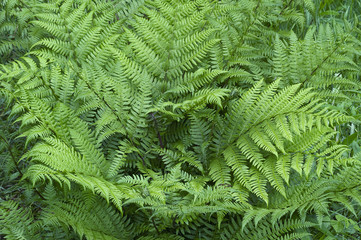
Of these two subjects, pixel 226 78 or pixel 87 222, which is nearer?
pixel 87 222

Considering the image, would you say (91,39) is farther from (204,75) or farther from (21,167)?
(21,167)

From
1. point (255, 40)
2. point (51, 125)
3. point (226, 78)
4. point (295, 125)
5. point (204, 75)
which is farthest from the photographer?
point (255, 40)

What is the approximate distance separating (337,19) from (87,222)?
137 inches

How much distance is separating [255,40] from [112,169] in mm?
1849

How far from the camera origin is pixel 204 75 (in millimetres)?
2686

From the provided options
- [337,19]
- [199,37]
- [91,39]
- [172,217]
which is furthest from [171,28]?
[337,19]

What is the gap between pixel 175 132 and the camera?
2.77 m

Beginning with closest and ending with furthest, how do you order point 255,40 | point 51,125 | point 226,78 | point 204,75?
point 51,125 < point 204,75 < point 226,78 < point 255,40


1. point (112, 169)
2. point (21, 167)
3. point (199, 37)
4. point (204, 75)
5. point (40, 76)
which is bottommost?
point (21, 167)

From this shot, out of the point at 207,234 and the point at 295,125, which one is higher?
the point at 295,125

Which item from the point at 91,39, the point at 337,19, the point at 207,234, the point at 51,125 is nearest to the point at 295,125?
the point at 207,234

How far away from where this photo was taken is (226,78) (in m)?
2.99

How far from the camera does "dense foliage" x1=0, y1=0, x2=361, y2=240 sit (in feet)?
7.35

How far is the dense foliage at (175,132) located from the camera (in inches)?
88.2
